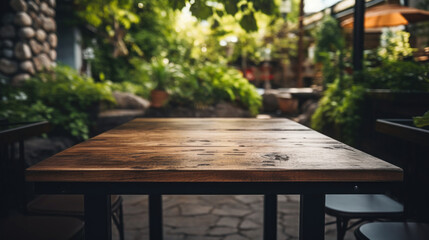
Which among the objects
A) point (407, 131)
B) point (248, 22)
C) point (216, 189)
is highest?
point (248, 22)

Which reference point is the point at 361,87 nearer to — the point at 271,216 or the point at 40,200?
the point at 271,216

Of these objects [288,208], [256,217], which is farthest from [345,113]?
[256,217]

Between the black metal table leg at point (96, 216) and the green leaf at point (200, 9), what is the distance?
175 cm

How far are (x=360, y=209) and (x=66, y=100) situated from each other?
4418 mm

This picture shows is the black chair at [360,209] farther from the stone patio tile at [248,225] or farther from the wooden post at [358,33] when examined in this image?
the wooden post at [358,33]

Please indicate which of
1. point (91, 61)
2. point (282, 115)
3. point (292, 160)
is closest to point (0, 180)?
point (292, 160)

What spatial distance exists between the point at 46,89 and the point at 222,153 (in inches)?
177

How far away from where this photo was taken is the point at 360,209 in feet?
6.19

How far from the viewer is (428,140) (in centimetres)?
143

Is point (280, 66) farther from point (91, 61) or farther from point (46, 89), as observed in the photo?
point (46, 89)

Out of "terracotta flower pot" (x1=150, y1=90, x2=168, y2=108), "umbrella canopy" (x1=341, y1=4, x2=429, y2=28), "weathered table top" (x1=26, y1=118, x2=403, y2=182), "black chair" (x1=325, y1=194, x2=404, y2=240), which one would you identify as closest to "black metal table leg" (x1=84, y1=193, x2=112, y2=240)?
"weathered table top" (x1=26, y1=118, x2=403, y2=182)

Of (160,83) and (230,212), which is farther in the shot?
(160,83)

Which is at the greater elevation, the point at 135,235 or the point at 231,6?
A: the point at 231,6

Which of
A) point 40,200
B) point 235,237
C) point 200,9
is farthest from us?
point 235,237
